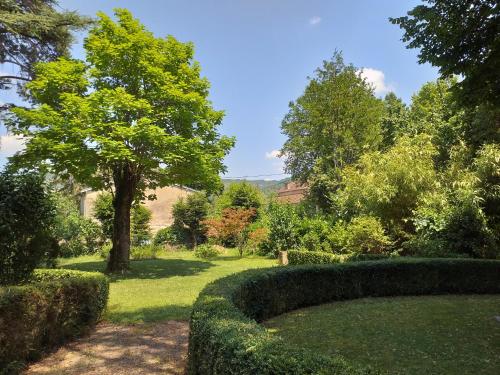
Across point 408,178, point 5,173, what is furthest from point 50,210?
point 408,178

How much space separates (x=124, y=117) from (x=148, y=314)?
825cm

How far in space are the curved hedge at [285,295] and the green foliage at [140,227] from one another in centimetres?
2222

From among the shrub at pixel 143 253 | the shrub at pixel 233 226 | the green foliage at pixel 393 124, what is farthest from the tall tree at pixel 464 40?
the shrub at pixel 143 253

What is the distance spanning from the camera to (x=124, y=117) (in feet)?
46.7

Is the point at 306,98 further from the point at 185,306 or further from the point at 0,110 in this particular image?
the point at 185,306

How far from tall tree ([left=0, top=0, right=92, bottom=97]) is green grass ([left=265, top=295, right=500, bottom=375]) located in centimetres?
1430

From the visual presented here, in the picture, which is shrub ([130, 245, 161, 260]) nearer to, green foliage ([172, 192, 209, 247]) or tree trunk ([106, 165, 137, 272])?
green foliage ([172, 192, 209, 247])

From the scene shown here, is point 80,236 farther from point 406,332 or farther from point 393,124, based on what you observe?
point 406,332

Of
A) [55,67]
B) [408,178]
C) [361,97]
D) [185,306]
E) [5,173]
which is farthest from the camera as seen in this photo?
[361,97]

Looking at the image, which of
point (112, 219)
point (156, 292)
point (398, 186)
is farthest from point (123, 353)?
point (112, 219)

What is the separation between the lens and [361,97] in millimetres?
29062

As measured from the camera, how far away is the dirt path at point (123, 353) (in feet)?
17.8

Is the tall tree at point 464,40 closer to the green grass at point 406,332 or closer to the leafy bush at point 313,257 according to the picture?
the green grass at point 406,332

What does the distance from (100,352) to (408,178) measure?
13.7 m
